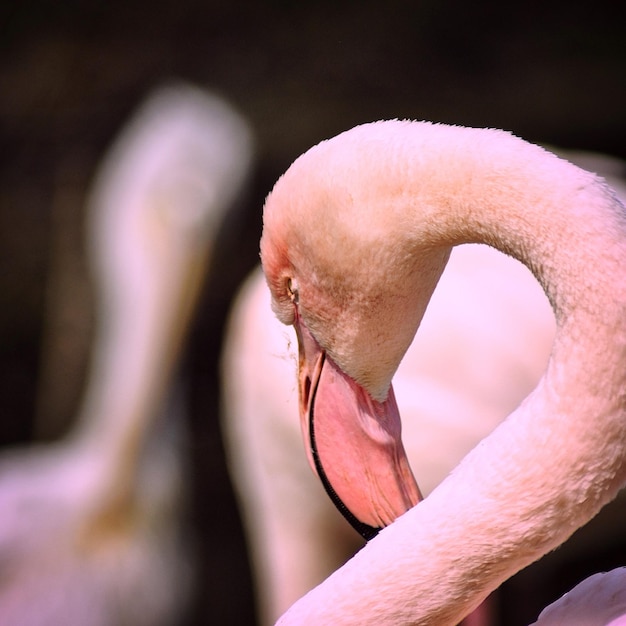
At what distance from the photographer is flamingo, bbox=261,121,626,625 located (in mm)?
783

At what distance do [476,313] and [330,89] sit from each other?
236cm

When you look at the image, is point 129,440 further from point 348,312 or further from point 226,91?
point 226,91

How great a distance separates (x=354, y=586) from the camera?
0.87m

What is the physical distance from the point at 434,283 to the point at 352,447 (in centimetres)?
20

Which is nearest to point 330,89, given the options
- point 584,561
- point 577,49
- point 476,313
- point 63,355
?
point 577,49

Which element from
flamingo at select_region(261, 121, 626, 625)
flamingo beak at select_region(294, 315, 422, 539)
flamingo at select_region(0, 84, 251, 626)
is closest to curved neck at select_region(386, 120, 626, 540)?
flamingo at select_region(261, 121, 626, 625)

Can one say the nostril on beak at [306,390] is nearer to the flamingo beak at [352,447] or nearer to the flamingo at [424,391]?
the flamingo beak at [352,447]

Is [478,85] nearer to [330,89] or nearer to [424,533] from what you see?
[330,89]

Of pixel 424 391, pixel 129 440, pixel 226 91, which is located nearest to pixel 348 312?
pixel 424 391

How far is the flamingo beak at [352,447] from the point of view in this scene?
41.2 inches

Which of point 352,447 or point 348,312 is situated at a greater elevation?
point 348,312

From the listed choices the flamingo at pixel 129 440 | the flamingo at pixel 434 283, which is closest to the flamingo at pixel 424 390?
the flamingo at pixel 129 440

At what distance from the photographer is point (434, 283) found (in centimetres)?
98

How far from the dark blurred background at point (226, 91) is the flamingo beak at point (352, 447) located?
2539 millimetres
